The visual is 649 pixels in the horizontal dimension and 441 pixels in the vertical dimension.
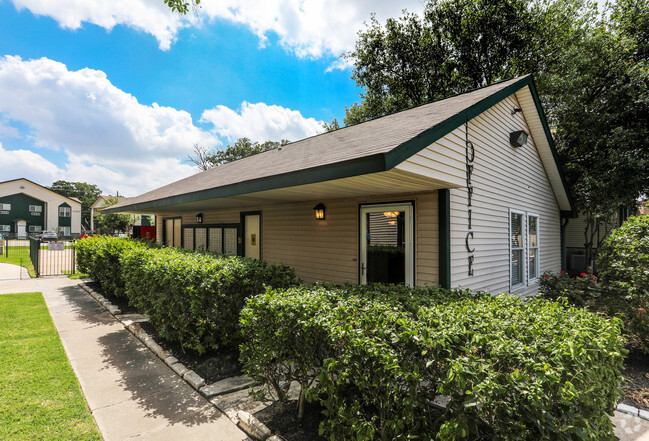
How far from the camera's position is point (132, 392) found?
11.0 ft

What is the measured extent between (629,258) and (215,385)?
5.87 meters

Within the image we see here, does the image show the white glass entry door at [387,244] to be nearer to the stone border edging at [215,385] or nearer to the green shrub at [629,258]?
the stone border edging at [215,385]

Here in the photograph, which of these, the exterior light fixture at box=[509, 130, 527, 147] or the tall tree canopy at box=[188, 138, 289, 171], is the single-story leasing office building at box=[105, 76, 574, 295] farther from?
the tall tree canopy at box=[188, 138, 289, 171]

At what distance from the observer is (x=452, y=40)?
53.2 feet

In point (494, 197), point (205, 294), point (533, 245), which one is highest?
point (494, 197)

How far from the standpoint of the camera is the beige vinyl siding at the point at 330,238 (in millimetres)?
4809

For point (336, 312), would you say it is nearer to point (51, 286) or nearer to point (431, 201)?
point (431, 201)

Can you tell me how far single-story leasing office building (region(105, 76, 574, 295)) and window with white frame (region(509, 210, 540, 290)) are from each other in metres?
0.03

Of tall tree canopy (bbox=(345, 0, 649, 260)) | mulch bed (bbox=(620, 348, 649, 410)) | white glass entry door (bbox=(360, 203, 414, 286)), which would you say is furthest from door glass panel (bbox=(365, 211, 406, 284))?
tall tree canopy (bbox=(345, 0, 649, 260))

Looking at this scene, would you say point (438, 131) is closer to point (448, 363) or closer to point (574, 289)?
point (448, 363)

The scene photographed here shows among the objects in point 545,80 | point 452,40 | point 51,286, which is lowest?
point 51,286

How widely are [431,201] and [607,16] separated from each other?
14.5 m

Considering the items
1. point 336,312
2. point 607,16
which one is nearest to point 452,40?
point 607,16

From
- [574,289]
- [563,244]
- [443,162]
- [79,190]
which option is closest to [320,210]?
[443,162]
